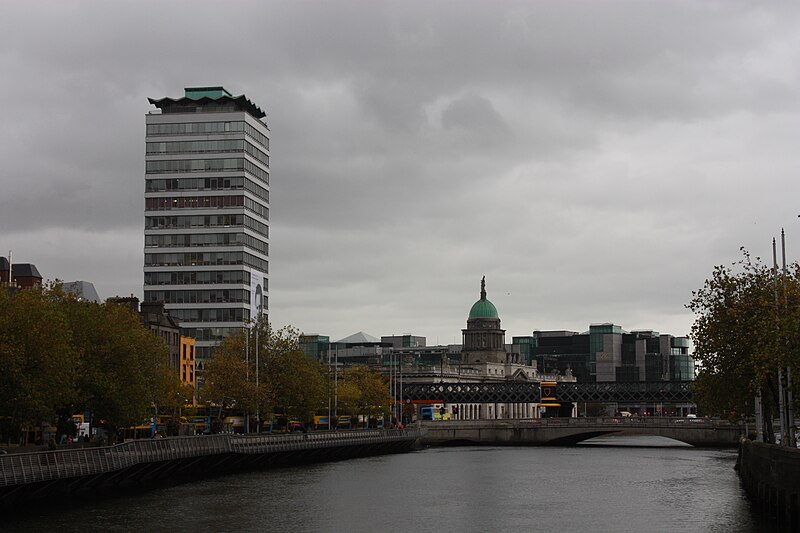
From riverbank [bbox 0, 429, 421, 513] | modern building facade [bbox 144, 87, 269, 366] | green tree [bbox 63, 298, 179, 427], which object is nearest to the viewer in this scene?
riverbank [bbox 0, 429, 421, 513]

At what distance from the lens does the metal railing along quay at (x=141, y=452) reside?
A: 7338 cm

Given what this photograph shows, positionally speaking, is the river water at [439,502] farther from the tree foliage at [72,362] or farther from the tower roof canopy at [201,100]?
the tower roof canopy at [201,100]

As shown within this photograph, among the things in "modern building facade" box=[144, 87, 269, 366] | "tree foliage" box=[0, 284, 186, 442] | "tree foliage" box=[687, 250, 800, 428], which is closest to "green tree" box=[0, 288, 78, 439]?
"tree foliage" box=[0, 284, 186, 442]

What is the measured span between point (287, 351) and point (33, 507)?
71312 mm

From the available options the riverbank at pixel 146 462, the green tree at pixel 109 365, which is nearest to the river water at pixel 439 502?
the riverbank at pixel 146 462

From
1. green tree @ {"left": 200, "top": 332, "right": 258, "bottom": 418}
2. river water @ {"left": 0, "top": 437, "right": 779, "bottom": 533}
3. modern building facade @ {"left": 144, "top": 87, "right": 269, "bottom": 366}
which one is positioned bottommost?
river water @ {"left": 0, "top": 437, "right": 779, "bottom": 533}

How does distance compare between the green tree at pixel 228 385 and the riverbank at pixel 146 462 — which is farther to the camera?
the green tree at pixel 228 385

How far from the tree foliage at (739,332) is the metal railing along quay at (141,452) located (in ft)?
138

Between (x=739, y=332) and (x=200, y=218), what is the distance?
112 m

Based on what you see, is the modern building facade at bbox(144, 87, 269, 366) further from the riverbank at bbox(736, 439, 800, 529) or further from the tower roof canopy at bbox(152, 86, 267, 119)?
the riverbank at bbox(736, 439, 800, 529)

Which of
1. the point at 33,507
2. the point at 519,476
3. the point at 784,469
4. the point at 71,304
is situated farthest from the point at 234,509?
the point at 519,476

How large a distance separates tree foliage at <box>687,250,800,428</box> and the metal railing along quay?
42122mm

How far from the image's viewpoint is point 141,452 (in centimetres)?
9356

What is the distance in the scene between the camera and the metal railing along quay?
73.4m
